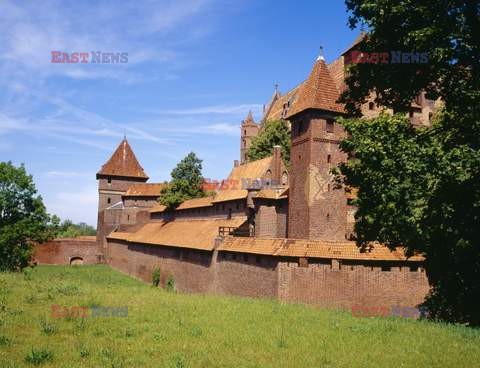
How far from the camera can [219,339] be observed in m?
10.2

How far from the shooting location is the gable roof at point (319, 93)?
21.4 meters

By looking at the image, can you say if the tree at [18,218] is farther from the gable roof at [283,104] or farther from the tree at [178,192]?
the gable roof at [283,104]

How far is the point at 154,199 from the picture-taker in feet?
181

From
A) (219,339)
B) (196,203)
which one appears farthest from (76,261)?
(219,339)

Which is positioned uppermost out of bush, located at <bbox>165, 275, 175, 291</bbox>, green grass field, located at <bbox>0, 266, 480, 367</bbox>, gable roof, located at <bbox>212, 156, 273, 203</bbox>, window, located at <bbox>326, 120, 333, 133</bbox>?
window, located at <bbox>326, 120, 333, 133</bbox>

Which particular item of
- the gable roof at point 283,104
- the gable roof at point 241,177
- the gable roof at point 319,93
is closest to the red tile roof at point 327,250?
the gable roof at point 319,93

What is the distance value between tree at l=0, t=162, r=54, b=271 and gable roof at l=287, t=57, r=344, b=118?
24.1m

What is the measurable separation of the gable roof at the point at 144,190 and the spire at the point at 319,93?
35014mm

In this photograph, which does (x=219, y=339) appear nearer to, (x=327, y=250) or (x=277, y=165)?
(x=327, y=250)

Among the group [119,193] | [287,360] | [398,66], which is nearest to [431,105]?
[398,66]

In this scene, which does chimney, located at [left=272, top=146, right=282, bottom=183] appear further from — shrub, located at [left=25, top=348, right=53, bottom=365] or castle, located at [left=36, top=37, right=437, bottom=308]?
shrub, located at [left=25, top=348, right=53, bottom=365]

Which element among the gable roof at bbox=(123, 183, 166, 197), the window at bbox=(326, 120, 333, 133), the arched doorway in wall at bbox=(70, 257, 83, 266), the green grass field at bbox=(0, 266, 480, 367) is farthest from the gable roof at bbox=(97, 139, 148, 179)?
the green grass field at bbox=(0, 266, 480, 367)

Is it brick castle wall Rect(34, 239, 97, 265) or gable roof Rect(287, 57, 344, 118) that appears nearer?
gable roof Rect(287, 57, 344, 118)

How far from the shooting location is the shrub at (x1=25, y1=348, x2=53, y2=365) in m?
8.28
